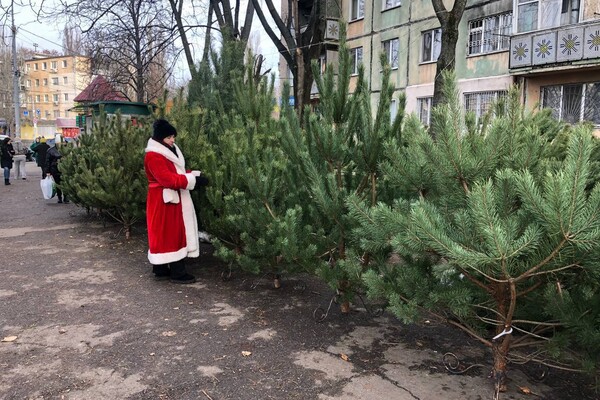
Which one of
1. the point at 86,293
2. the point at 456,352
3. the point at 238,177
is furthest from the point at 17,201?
the point at 456,352

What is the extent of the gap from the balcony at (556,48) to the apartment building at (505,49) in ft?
0.08

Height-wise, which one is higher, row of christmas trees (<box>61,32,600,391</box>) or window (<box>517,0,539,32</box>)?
window (<box>517,0,539,32</box>)

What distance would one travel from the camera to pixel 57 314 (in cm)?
432

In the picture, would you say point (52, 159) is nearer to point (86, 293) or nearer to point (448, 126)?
point (86, 293)

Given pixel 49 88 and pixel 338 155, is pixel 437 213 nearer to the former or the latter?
pixel 338 155

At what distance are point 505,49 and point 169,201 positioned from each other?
15.9m

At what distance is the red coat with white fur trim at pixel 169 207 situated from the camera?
4.94m

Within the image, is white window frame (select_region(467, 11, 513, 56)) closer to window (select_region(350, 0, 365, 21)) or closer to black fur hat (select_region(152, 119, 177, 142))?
window (select_region(350, 0, 365, 21))

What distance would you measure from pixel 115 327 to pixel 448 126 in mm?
2976

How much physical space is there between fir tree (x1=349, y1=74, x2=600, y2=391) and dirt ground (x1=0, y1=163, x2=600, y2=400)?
1.55 ft

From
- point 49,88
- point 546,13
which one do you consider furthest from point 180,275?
point 49,88

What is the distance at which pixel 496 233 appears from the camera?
2064 mm

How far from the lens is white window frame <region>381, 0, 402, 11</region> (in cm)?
2207

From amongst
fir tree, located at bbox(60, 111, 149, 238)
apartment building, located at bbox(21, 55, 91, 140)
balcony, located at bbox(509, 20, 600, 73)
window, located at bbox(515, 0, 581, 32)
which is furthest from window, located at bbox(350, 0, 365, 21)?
apartment building, located at bbox(21, 55, 91, 140)
